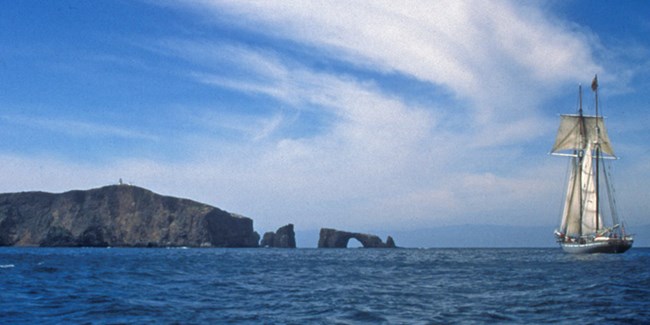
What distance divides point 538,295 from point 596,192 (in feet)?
277

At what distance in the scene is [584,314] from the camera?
65.3ft

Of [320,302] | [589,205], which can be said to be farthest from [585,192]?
[320,302]

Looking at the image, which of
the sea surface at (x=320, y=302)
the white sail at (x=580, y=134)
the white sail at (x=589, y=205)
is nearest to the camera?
the sea surface at (x=320, y=302)

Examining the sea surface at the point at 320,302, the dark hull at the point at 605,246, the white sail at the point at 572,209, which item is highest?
the white sail at the point at 572,209

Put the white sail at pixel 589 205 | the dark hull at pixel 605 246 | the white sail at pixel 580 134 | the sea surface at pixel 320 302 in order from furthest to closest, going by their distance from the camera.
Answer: the white sail at pixel 580 134, the white sail at pixel 589 205, the dark hull at pixel 605 246, the sea surface at pixel 320 302

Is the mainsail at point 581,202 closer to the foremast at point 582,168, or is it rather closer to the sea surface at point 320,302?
the foremast at point 582,168

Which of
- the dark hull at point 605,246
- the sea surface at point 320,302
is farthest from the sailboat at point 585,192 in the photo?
the sea surface at point 320,302

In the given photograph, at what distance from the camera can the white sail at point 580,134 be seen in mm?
114575

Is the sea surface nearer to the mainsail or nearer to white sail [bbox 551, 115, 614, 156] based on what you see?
the mainsail

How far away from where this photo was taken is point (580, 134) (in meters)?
118

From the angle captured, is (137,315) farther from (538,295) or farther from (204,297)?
(538,295)

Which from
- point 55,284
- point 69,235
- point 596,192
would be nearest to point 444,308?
point 55,284

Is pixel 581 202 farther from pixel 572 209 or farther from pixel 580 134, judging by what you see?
pixel 580 134

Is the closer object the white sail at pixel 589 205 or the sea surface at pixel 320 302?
the sea surface at pixel 320 302
